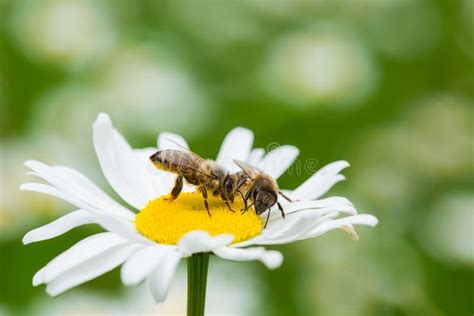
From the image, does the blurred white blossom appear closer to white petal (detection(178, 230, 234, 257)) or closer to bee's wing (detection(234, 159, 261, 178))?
bee's wing (detection(234, 159, 261, 178))

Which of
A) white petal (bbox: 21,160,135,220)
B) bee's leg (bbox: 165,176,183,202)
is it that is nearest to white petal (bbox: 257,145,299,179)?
bee's leg (bbox: 165,176,183,202)

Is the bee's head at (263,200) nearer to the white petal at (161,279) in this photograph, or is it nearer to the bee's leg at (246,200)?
the bee's leg at (246,200)

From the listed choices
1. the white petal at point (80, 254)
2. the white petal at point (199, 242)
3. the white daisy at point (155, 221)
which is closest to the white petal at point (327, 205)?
the white daisy at point (155, 221)

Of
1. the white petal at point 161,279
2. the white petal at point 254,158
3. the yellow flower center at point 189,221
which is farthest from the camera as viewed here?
the white petal at point 254,158

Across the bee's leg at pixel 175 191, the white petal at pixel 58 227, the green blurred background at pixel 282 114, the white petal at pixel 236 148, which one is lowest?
the white petal at pixel 58 227

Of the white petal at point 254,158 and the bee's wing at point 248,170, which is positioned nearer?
the bee's wing at point 248,170

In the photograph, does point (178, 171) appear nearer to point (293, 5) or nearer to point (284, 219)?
point (284, 219)
